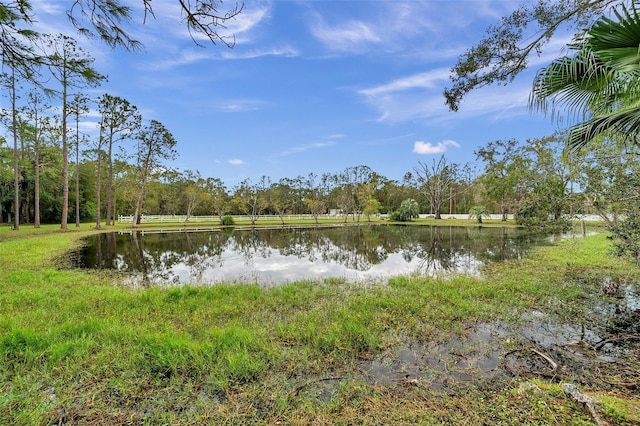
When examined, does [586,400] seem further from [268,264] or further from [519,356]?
[268,264]

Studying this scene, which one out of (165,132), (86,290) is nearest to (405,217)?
(165,132)

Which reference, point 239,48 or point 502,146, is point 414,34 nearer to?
point 239,48

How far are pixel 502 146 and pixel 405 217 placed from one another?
12.8m

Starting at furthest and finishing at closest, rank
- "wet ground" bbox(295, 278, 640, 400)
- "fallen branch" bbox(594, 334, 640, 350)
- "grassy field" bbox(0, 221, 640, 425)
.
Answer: "fallen branch" bbox(594, 334, 640, 350) → "wet ground" bbox(295, 278, 640, 400) → "grassy field" bbox(0, 221, 640, 425)

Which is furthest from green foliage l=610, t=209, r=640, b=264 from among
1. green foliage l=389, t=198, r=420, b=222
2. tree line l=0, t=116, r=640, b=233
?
green foliage l=389, t=198, r=420, b=222

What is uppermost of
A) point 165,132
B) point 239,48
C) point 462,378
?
point 165,132

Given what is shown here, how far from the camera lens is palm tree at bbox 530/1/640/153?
2838 millimetres

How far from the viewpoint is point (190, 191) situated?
29.1 metres

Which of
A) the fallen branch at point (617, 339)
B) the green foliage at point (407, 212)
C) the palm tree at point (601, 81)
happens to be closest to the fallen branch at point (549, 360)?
the fallen branch at point (617, 339)

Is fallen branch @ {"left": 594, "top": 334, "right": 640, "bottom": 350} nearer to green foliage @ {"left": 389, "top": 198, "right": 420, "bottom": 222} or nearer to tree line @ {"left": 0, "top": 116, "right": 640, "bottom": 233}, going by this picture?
tree line @ {"left": 0, "top": 116, "right": 640, "bottom": 233}

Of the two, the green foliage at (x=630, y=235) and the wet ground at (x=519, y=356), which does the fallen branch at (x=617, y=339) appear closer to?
the wet ground at (x=519, y=356)

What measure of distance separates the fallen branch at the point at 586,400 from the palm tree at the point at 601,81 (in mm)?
2631

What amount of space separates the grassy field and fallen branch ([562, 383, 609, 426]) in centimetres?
4

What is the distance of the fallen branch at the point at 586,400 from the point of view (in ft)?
6.03
